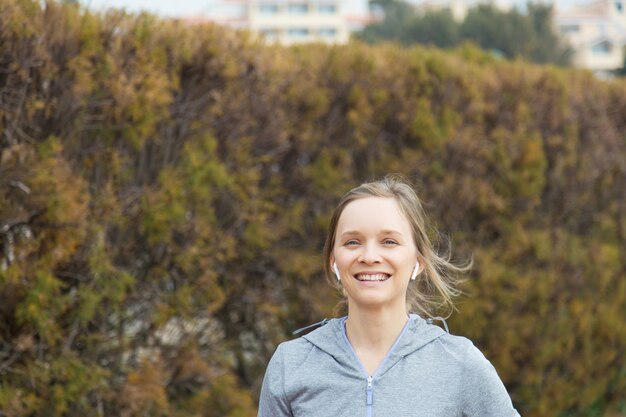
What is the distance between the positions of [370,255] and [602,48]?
8596 cm

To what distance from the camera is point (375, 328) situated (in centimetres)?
241

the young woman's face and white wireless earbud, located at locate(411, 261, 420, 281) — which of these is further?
white wireless earbud, located at locate(411, 261, 420, 281)

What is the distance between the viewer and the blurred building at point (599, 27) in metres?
83.3

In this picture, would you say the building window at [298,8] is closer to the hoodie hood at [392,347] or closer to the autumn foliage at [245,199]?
the autumn foliage at [245,199]

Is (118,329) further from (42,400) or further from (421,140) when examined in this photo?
(421,140)

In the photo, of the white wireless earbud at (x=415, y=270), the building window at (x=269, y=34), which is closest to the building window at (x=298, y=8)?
the building window at (x=269, y=34)

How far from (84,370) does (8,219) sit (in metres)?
0.71

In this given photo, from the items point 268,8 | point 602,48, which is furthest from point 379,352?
point 268,8

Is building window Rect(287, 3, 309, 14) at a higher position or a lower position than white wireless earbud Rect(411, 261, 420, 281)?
higher

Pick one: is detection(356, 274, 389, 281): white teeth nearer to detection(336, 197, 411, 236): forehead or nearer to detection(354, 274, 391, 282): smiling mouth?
detection(354, 274, 391, 282): smiling mouth

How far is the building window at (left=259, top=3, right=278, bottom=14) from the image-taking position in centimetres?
8700

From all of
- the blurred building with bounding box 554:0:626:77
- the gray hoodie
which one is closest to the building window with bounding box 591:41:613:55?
the blurred building with bounding box 554:0:626:77

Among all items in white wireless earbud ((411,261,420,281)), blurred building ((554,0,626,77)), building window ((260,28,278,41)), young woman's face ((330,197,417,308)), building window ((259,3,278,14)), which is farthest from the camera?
building window ((259,3,278,14))

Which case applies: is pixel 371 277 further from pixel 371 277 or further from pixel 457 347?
pixel 457 347
